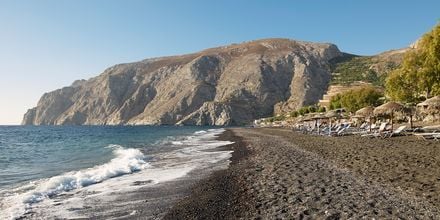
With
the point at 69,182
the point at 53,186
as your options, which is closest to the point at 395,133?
the point at 69,182

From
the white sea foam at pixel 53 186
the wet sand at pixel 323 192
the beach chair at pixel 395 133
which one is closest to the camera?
the wet sand at pixel 323 192

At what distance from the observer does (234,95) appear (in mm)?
158500

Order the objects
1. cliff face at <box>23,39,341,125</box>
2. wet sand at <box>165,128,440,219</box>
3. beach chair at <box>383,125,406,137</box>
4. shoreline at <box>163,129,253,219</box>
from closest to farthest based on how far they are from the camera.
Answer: wet sand at <box>165,128,440,219</box>, shoreline at <box>163,129,253,219</box>, beach chair at <box>383,125,406,137</box>, cliff face at <box>23,39,341,125</box>

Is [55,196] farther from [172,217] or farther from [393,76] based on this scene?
[393,76]

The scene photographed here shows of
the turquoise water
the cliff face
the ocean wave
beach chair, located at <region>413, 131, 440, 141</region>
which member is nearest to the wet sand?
the ocean wave

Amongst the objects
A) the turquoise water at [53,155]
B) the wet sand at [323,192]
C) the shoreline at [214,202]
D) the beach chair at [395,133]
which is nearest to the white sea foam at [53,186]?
the turquoise water at [53,155]

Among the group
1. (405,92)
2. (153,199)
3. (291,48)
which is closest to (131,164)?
(153,199)

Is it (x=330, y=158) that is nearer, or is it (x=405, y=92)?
(x=330, y=158)

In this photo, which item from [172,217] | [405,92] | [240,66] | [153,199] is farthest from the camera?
[240,66]

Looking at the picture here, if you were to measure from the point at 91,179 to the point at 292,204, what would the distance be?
872cm

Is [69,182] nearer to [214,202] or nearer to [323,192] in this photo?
[214,202]

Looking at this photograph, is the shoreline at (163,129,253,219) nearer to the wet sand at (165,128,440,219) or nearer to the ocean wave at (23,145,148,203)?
Answer: the wet sand at (165,128,440,219)

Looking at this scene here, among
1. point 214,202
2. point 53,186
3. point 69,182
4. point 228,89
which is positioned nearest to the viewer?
point 214,202

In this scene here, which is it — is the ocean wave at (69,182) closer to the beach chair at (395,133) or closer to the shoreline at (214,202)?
Result: the shoreline at (214,202)
